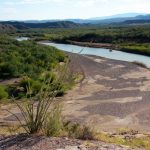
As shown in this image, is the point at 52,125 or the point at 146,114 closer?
the point at 52,125

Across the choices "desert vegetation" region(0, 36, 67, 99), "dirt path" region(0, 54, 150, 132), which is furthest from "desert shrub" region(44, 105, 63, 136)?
"desert vegetation" region(0, 36, 67, 99)

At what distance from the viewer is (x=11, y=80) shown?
37.4 m

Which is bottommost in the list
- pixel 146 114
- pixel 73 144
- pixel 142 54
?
pixel 142 54

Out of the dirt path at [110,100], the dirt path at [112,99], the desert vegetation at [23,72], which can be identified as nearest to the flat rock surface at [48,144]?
the dirt path at [110,100]

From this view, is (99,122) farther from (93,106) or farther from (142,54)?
(142,54)

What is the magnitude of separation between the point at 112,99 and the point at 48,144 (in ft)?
64.6

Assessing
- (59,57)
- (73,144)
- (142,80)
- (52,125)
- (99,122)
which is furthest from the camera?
(59,57)

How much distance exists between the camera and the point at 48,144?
31.7 ft

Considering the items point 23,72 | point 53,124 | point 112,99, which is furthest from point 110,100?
point 53,124

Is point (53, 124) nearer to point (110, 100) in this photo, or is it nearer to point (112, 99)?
point (110, 100)

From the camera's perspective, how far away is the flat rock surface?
954 cm

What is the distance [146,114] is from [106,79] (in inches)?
594

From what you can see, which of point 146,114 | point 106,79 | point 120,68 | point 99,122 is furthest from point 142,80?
point 99,122

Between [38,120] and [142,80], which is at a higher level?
[38,120]
